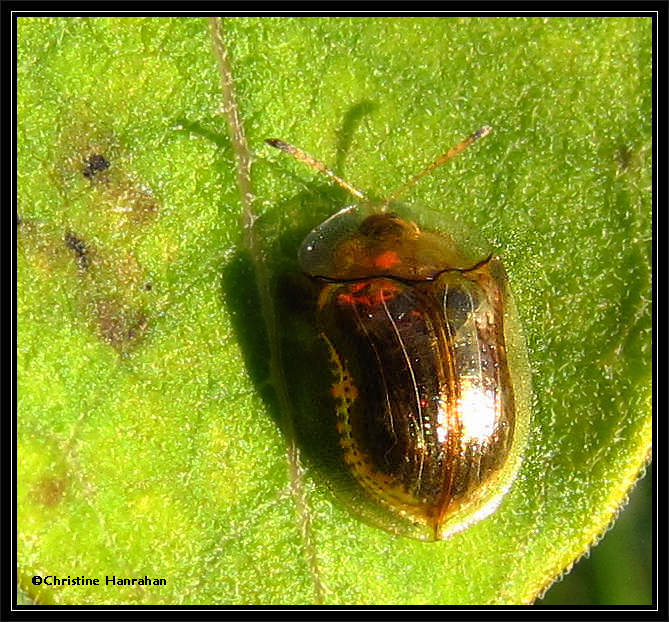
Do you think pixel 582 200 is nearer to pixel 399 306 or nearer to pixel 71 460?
pixel 399 306

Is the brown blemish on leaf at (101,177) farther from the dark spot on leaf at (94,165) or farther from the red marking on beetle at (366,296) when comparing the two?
the red marking on beetle at (366,296)

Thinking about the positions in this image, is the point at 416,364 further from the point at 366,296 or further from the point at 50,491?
the point at 50,491

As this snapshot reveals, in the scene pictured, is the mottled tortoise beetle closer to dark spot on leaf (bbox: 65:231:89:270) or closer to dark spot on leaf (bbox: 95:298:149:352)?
dark spot on leaf (bbox: 95:298:149:352)

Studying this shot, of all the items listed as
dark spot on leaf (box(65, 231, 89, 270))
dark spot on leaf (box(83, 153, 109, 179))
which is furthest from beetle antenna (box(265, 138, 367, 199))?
dark spot on leaf (box(65, 231, 89, 270))

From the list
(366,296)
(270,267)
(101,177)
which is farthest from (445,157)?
(101,177)

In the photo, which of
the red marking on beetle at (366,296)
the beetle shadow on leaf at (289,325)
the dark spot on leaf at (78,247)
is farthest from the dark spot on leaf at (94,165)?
the red marking on beetle at (366,296)

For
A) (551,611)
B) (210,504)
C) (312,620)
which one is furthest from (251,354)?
(551,611)
